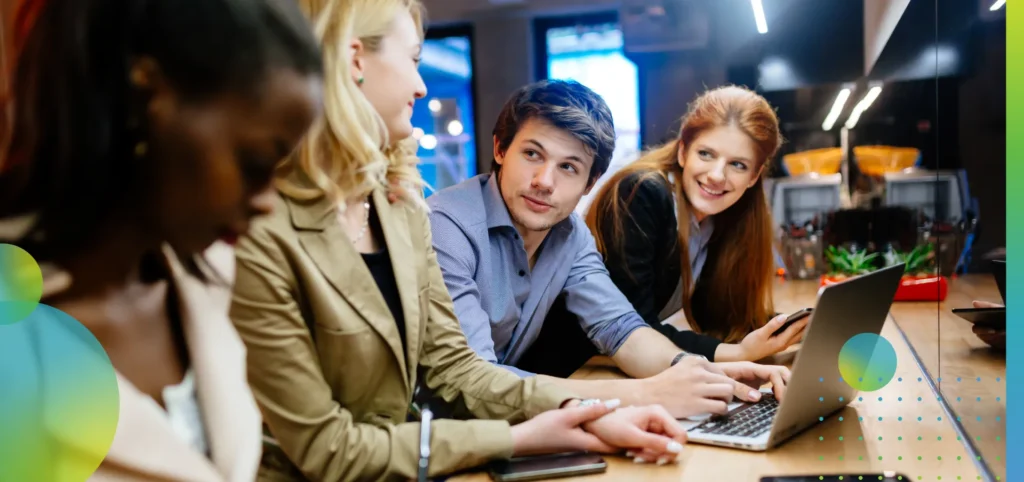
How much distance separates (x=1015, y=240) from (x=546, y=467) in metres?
0.72

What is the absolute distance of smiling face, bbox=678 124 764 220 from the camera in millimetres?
1794

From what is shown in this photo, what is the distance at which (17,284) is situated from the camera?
0.86 metres

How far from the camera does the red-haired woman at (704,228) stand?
1.78 meters

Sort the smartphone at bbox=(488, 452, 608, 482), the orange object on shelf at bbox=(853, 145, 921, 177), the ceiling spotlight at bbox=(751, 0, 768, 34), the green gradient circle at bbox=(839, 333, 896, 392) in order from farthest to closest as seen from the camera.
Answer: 1. the orange object on shelf at bbox=(853, 145, 921, 177)
2. the ceiling spotlight at bbox=(751, 0, 768, 34)
3. the green gradient circle at bbox=(839, 333, 896, 392)
4. the smartphone at bbox=(488, 452, 608, 482)

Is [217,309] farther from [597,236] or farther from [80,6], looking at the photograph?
[597,236]

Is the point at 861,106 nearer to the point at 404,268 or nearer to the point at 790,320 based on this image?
the point at 790,320

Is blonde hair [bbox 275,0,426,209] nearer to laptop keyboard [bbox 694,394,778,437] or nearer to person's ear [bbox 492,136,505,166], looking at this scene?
person's ear [bbox 492,136,505,166]

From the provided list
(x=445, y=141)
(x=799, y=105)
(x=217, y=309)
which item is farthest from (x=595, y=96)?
(x=217, y=309)

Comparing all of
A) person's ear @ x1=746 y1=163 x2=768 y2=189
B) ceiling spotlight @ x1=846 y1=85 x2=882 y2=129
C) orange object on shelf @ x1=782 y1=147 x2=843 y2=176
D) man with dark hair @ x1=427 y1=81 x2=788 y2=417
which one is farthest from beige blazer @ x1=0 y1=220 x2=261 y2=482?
ceiling spotlight @ x1=846 y1=85 x2=882 y2=129

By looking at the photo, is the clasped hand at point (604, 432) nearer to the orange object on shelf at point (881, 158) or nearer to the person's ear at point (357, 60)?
the person's ear at point (357, 60)

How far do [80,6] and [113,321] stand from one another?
0.33m

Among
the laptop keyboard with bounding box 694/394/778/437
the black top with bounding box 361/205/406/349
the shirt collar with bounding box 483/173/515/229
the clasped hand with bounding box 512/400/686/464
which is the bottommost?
the laptop keyboard with bounding box 694/394/778/437

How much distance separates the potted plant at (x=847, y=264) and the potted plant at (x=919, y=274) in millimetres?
65

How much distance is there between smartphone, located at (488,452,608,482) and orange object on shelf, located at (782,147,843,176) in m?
1.11
